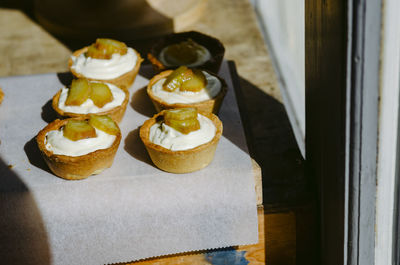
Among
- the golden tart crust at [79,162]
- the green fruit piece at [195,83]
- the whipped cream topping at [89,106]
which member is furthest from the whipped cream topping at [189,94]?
the golden tart crust at [79,162]

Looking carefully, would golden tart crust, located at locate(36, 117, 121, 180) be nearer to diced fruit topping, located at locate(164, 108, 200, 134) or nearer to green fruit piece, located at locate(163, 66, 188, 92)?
diced fruit topping, located at locate(164, 108, 200, 134)

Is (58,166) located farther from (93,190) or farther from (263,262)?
(263,262)

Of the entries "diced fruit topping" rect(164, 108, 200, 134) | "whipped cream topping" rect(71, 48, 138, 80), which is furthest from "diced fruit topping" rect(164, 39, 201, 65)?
"diced fruit topping" rect(164, 108, 200, 134)

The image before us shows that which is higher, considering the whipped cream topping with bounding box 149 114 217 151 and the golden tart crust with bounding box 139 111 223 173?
the whipped cream topping with bounding box 149 114 217 151

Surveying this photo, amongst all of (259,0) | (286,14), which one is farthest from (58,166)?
(259,0)

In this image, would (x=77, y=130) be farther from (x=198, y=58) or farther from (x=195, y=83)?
(x=198, y=58)

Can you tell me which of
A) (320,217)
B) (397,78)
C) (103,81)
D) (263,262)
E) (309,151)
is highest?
(397,78)

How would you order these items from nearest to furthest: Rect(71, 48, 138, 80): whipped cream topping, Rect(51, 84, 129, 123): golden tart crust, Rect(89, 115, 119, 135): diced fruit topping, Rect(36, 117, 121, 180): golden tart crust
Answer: Rect(36, 117, 121, 180): golden tart crust, Rect(89, 115, 119, 135): diced fruit topping, Rect(51, 84, 129, 123): golden tart crust, Rect(71, 48, 138, 80): whipped cream topping
